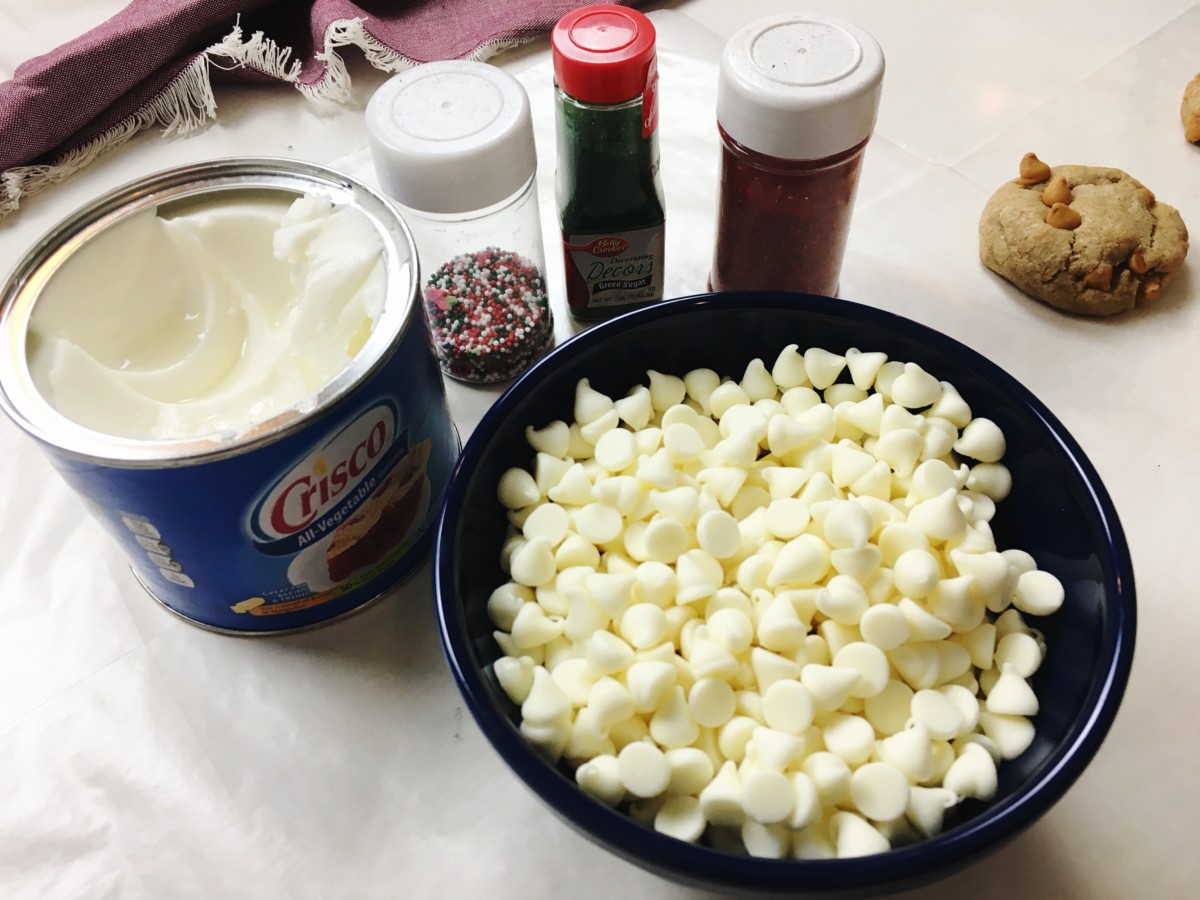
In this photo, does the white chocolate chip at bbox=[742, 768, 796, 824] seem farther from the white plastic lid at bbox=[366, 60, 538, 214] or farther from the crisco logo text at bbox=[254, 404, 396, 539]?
the white plastic lid at bbox=[366, 60, 538, 214]

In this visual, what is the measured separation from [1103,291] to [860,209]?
0.78ft

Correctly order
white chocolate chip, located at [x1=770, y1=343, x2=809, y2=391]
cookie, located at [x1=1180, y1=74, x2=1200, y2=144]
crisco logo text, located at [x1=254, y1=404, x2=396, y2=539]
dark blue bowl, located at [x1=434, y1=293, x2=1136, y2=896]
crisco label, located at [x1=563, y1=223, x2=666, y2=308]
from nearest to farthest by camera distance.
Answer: dark blue bowl, located at [x1=434, y1=293, x2=1136, y2=896] → crisco logo text, located at [x1=254, y1=404, x2=396, y2=539] → white chocolate chip, located at [x1=770, y1=343, x2=809, y2=391] → crisco label, located at [x1=563, y1=223, x2=666, y2=308] → cookie, located at [x1=1180, y1=74, x2=1200, y2=144]

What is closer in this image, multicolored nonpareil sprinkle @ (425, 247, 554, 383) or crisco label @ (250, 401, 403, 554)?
crisco label @ (250, 401, 403, 554)

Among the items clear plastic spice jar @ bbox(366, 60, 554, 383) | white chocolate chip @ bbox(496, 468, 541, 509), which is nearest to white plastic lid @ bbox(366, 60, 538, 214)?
clear plastic spice jar @ bbox(366, 60, 554, 383)

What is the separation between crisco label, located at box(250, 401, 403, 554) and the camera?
56 centimetres

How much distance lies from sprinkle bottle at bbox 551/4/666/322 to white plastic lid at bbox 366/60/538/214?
0.04 metres

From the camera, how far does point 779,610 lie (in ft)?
1.76

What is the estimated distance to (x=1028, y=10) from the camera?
Result: 3.69 feet

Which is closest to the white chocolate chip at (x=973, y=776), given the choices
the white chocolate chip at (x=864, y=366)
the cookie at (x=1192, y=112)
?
the white chocolate chip at (x=864, y=366)

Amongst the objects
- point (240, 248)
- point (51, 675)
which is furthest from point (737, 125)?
point (51, 675)

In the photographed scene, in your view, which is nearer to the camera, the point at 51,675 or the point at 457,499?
the point at 457,499

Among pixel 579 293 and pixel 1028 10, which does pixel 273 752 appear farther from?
pixel 1028 10

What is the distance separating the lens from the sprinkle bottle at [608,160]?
0.68 metres

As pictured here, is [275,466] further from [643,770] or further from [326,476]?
[643,770]
